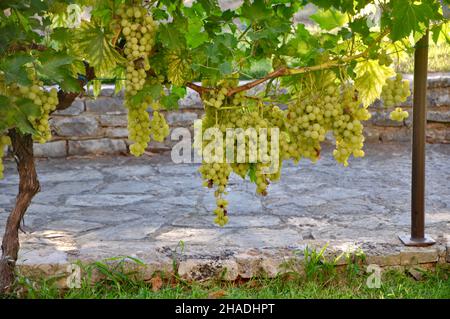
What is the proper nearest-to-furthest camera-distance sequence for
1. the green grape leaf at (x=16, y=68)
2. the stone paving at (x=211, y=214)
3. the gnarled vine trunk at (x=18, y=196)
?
1. the green grape leaf at (x=16, y=68)
2. the gnarled vine trunk at (x=18, y=196)
3. the stone paving at (x=211, y=214)

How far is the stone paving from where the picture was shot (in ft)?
10.8

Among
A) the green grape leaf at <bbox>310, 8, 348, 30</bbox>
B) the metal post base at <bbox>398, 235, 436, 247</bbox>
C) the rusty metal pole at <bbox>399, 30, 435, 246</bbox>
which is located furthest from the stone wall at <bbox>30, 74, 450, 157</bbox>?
the green grape leaf at <bbox>310, 8, 348, 30</bbox>

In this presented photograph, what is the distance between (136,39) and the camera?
1.92m

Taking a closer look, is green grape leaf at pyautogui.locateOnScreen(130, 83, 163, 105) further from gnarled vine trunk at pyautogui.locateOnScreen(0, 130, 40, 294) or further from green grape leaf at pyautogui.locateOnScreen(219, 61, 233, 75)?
gnarled vine trunk at pyautogui.locateOnScreen(0, 130, 40, 294)

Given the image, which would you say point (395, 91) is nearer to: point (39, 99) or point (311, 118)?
point (311, 118)

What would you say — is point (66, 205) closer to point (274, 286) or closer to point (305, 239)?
point (305, 239)

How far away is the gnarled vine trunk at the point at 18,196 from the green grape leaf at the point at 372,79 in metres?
1.04

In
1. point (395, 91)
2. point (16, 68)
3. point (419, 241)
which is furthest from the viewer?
point (419, 241)

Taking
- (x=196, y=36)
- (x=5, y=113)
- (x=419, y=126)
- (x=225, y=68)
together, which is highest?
(x=196, y=36)

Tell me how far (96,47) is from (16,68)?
23 centimetres

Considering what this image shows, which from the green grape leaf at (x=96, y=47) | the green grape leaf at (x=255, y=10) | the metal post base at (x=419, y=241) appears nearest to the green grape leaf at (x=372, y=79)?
the green grape leaf at (x=255, y=10)

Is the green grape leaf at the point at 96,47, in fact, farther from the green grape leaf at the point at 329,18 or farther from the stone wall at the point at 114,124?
the stone wall at the point at 114,124

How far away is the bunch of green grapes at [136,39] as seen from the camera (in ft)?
6.29

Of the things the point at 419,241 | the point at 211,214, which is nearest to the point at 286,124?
the point at 419,241
